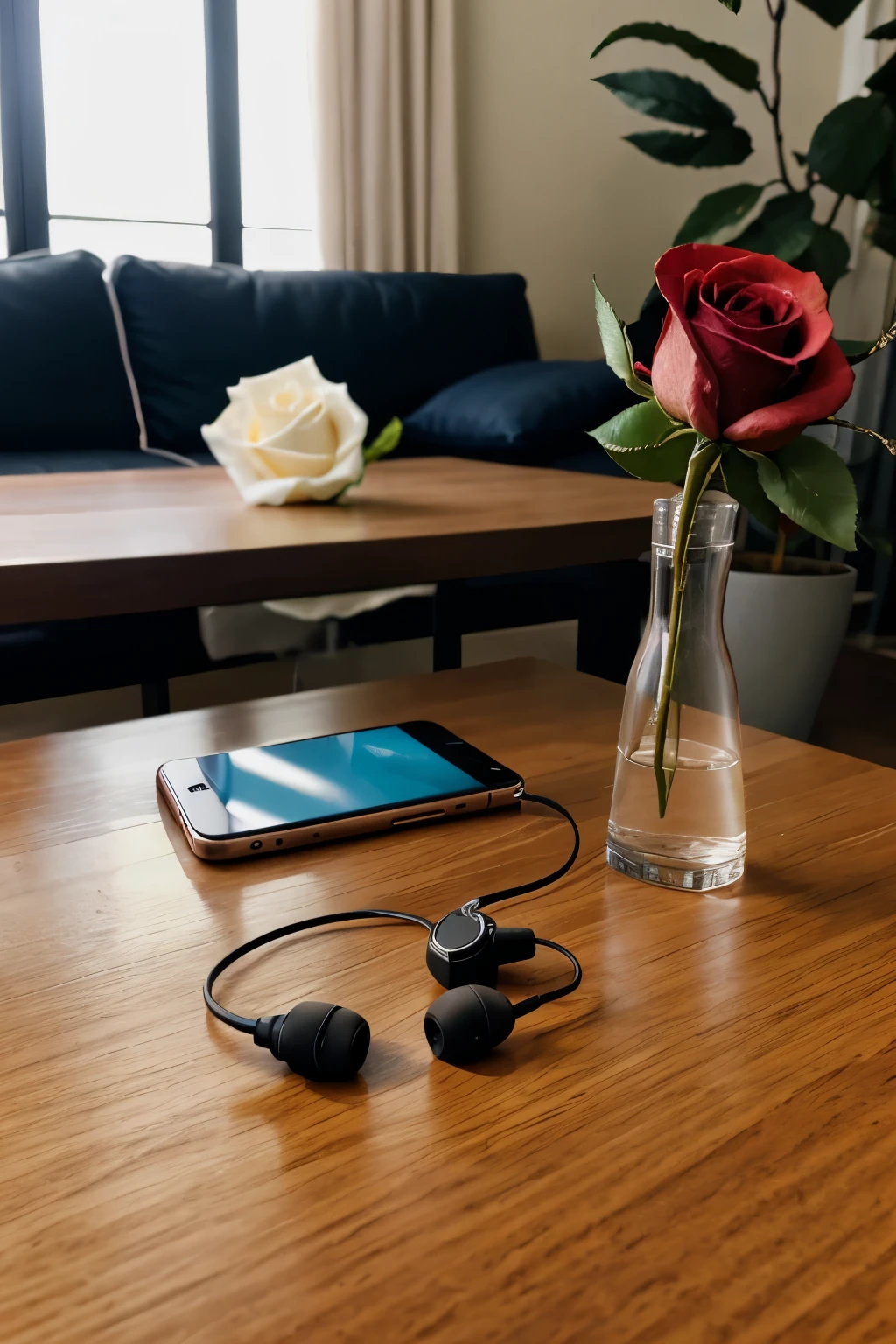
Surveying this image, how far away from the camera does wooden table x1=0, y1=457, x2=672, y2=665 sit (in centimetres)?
99

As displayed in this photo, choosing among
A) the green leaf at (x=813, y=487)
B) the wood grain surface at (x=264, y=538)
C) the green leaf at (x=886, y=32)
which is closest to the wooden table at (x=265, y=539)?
the wood grain surface at (x=264, y=538)

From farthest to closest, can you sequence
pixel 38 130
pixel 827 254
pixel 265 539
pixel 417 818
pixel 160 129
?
pixel 160 129 → pixel 38 130 → pixel 827 254 → pixel 265 539 → pixel 417 818

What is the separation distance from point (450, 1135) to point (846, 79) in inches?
180

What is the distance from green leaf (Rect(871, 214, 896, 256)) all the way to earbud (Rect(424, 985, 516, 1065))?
103 inches

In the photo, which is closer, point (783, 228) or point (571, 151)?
point (783, 228)

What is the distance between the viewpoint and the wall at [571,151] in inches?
129

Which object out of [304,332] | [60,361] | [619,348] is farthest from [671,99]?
[619,348]

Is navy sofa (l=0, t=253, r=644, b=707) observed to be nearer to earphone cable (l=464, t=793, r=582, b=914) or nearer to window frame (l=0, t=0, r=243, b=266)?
window frame (l=0, t=0, r=243, b=266)

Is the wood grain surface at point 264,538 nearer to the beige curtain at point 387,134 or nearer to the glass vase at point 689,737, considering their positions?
the glass vase at point 689,737

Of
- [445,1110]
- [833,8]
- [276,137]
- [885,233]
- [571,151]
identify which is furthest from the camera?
[571,151]

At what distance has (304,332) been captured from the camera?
104 inches

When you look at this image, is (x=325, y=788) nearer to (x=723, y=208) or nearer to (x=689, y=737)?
(x=689, y=737)

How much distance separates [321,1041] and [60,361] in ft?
7.43

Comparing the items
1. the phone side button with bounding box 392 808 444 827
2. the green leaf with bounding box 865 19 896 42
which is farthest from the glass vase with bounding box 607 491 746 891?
the green leaf with bounding box 865 19 896 42
